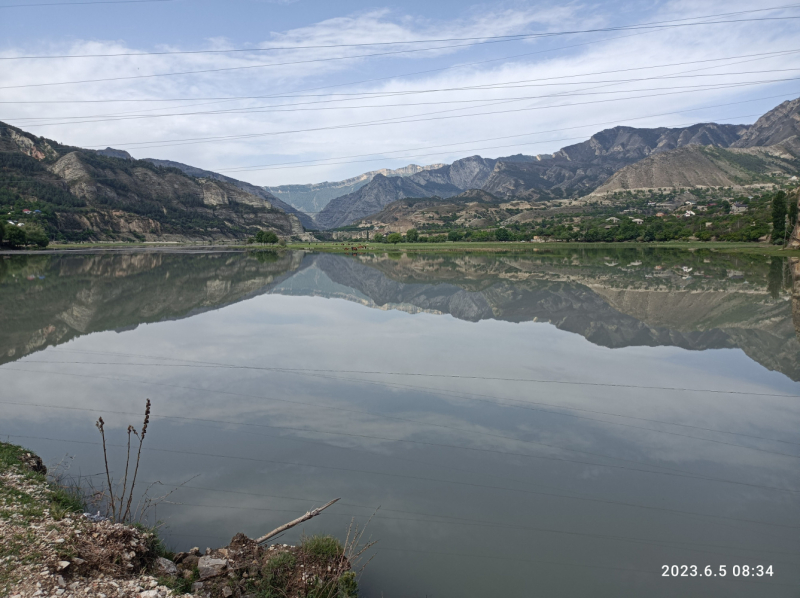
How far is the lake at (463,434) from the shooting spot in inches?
251

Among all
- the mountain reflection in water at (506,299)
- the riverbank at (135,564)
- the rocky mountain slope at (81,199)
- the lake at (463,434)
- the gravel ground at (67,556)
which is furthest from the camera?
the rocky mountain slope at (81,199)

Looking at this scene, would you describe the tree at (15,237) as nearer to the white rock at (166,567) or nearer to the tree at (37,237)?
the tree at (37,237)

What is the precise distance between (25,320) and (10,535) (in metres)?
20.8

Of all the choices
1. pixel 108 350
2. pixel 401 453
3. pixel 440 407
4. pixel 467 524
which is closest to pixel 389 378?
pixel 440 407

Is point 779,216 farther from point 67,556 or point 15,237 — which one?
point 15,237

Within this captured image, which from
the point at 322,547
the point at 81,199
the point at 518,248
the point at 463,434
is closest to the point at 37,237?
the point at 81,199

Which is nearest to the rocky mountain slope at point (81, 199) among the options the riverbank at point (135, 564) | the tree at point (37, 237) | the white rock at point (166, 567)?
the tree at point (37, 237)

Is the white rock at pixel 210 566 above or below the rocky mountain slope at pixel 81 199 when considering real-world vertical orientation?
below

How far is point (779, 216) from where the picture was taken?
246ft

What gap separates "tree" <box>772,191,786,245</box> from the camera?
7381 cm

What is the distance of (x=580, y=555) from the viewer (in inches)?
247

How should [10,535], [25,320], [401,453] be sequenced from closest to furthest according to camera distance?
1. [10,535]
2. [401,453]
3. [25,320]

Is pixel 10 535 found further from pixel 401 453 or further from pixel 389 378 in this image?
pixel 389 378

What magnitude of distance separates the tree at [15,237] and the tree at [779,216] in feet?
405
